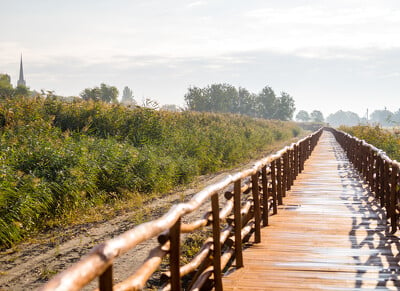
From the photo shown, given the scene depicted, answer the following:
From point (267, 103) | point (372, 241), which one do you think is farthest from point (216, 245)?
point (267, 103)

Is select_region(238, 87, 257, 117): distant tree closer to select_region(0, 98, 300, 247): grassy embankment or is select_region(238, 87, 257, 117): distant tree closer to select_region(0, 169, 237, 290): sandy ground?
select_region(0, 98, 300, 247): grassy embankment

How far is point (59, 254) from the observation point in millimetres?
8812

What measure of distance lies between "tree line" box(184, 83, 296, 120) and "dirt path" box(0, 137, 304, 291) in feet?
418

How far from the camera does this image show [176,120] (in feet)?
83.4

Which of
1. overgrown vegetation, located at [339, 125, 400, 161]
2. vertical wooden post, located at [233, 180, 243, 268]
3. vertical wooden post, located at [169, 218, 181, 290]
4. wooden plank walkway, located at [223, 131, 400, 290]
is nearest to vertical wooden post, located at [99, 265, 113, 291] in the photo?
vertical wooden post, located at [169, 218, 181, 290]

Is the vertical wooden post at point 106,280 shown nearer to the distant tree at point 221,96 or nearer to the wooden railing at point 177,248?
the wooden railing at point 177,248

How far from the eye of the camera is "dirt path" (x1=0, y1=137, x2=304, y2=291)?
7629 mm

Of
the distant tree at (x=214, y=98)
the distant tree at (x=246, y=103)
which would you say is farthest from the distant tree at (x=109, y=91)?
the distant tree at (x=246, y=103)

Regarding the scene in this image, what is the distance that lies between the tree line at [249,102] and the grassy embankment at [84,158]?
117 m

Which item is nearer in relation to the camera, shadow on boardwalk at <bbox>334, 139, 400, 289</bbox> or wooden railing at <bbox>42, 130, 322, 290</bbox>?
wooden railing at <bbox>42, 130, 322, 290</bbox>

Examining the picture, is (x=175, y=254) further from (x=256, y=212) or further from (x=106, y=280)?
(x=256, y=212)

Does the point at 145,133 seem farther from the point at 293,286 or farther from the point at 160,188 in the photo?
the point at 293,286

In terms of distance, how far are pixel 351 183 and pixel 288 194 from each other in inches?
125

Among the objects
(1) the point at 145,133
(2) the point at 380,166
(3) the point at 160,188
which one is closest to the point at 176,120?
(1) the point at 145,133
